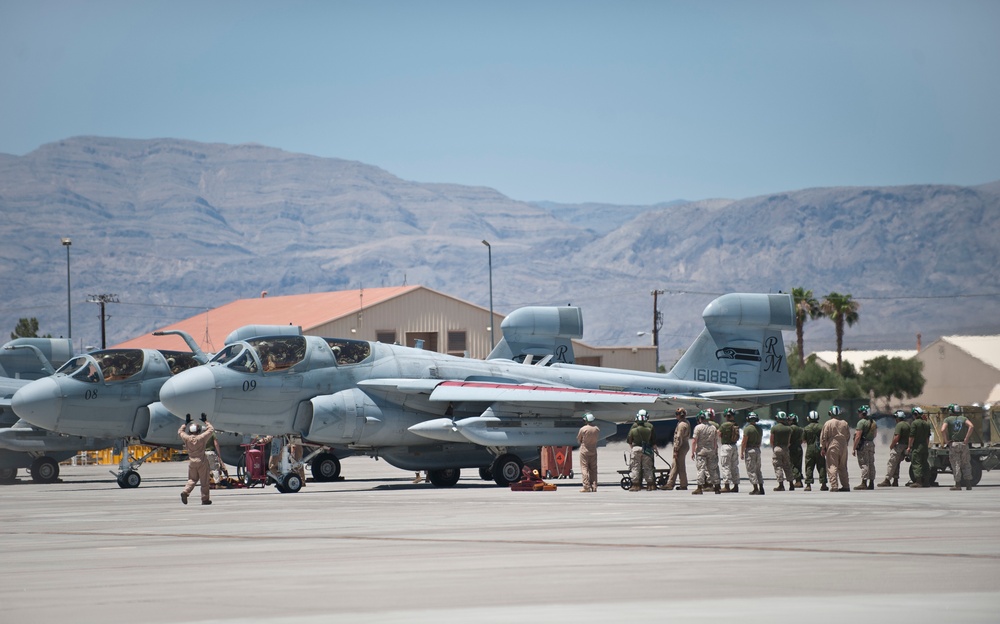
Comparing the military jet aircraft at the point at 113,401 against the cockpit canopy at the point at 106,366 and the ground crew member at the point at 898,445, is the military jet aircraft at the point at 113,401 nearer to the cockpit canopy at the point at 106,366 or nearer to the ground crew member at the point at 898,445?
the cockpit canopy at the point at 106,366

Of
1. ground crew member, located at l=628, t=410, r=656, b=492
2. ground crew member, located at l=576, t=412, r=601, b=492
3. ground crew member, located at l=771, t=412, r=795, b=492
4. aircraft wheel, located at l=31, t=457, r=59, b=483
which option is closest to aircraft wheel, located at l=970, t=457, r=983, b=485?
ground crew member, located at l=771, t=412, r=795, b=492

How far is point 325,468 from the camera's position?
3166 centimetres

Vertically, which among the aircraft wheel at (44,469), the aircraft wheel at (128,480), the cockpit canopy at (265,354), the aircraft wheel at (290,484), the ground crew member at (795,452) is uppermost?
the cockpit canopy at (265,354)

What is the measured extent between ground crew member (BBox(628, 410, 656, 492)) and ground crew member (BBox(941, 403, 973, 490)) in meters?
5.39

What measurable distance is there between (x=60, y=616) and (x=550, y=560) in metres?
4.57

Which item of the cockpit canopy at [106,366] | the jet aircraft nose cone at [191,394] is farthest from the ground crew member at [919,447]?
the cockpit canopy at [106,366]

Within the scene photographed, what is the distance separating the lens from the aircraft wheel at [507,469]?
91.2ft

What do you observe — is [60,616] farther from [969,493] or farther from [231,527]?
[969,493]

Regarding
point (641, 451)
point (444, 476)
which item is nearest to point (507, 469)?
point (444, 476)

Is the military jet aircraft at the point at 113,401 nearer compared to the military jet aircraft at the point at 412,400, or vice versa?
the military jet aircraft at the point at 412,400

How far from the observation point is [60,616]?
928 centimetres

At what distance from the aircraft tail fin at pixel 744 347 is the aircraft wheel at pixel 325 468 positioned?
8512mm

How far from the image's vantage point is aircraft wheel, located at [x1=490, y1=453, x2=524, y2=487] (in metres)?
27.8

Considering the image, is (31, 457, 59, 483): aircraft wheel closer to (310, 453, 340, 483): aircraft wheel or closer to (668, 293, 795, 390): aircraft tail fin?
(310, 453, 340, 483): aircraft wheel
